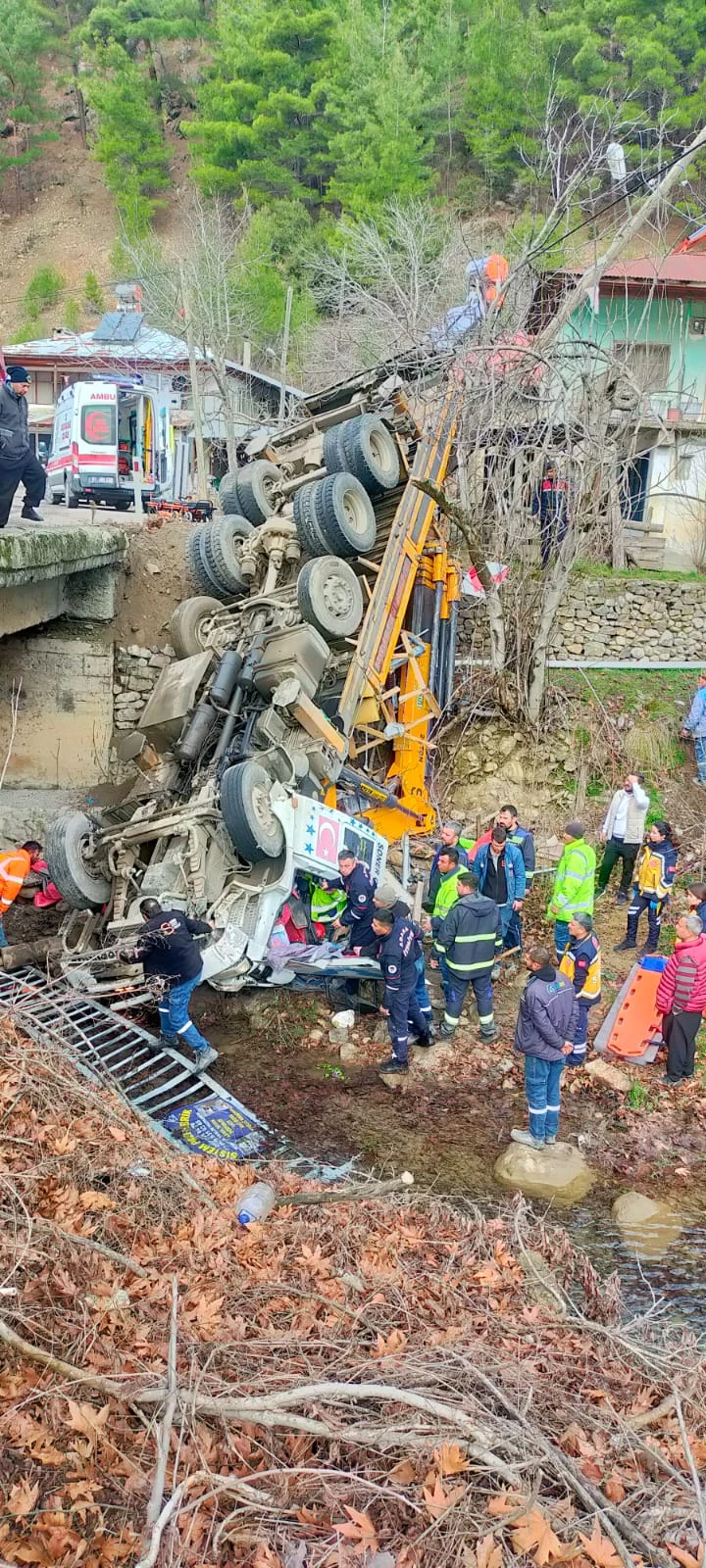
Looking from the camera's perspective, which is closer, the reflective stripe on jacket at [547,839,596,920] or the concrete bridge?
the reflective stripe on jacket at [547,839,596,920]

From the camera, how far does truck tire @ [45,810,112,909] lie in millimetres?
6773

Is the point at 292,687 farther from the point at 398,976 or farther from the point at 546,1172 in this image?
the point at 546,1172

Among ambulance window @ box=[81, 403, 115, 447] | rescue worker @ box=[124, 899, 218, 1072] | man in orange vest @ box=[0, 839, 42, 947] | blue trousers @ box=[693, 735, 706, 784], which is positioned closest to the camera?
rescue worker @ box=[124, 899, 218, 1072]

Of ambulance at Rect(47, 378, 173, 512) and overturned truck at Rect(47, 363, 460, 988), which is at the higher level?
ambulance at Rect(47, 378, 173, 512)

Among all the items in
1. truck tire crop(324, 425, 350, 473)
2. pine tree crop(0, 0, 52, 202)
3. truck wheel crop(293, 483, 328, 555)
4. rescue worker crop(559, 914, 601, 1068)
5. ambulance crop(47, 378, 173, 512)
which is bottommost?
rescue worker crop(559, 914, 601, 1068)

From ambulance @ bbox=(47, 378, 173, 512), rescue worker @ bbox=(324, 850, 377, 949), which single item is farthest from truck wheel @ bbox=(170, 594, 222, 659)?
ambulance @ bbox=(47, 378, 173, 512)

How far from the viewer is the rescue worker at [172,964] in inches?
237

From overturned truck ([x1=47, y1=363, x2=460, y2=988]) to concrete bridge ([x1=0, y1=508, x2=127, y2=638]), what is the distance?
1129mm

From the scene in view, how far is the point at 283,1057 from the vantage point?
683 cm

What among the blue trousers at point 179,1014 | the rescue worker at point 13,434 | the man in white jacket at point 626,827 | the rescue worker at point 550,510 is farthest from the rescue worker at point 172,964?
the rescue worker at point 550,510

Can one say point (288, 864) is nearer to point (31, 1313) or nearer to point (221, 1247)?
point (221, 1247)

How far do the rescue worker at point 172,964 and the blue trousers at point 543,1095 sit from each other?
2.03 meters

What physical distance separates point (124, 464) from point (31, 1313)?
14031 mm

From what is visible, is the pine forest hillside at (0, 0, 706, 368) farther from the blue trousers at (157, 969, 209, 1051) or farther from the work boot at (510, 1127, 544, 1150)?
the work boot at (510, 1127, 544, 1150)
